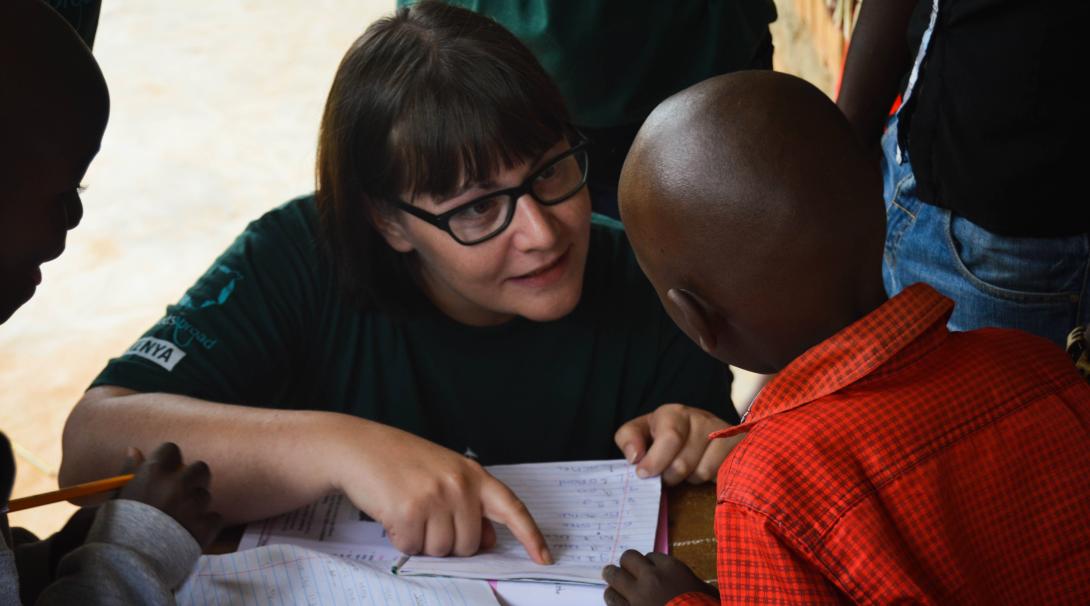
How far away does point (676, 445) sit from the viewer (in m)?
1.33

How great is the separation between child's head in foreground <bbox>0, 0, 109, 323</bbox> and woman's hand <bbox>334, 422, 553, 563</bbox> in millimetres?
Result: 449

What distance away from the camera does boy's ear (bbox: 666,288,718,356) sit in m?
1.01

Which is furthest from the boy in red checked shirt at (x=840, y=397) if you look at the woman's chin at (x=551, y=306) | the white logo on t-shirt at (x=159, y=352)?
the white logo on t-shirt at (x=159, y=352)

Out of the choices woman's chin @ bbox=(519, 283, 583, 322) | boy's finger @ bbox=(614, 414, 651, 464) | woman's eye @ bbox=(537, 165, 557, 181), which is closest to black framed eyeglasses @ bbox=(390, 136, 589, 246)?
woman's eye @ bbox=(537, 165, 557, 181)

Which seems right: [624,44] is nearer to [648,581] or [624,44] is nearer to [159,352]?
[159,352]

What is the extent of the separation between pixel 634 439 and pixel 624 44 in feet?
2.33

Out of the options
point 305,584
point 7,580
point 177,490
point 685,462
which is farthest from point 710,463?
point 7,580

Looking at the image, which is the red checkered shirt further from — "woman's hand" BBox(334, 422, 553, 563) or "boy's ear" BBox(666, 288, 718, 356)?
"woman's hand" BBox(334, 422, 553, 563)

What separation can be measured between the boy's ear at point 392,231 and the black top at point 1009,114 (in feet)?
2.24

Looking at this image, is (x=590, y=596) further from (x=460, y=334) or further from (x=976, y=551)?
(x=460, y=334)

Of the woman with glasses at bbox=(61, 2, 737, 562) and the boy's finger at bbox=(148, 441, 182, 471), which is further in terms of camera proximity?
the woman with glasses at bbox=(61, 2, 737, 562)

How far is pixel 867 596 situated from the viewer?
34.6 inches

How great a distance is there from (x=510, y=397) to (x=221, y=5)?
17.2 ft

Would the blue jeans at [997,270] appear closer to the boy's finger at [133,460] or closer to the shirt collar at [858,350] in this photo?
the shirt collar at [858,350]
